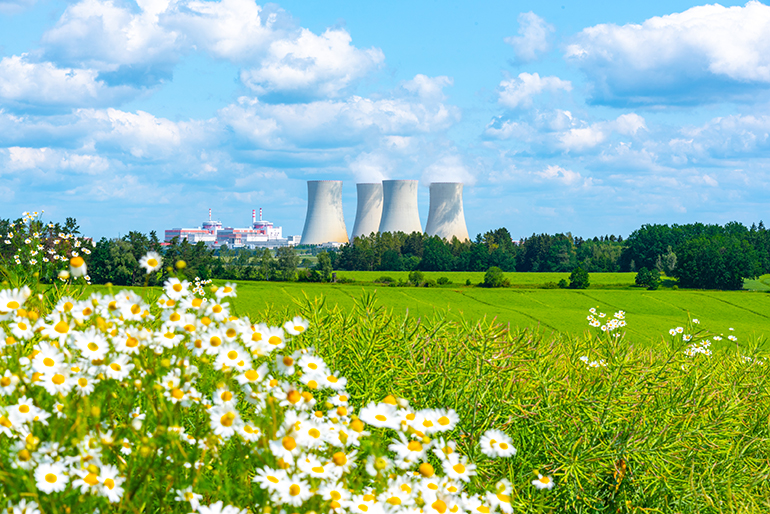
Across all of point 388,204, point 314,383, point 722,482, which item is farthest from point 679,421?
point 388,204

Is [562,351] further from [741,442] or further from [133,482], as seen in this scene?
[133,482]

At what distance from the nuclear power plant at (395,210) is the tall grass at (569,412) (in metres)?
32.9

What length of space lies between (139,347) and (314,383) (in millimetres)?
523

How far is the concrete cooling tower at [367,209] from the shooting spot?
4034 cm

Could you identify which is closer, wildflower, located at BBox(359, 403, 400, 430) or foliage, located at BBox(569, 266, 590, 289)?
wildflower, located at BBox(359, 403, 400, 430)

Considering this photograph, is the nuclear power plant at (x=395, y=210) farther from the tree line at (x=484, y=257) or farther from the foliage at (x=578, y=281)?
the foliage at (x=578, y=281)

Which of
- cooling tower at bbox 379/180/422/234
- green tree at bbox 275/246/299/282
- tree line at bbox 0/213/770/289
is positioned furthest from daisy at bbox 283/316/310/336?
cooling tower at bbox 379/180/422/234

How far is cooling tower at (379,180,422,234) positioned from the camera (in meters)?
36.8

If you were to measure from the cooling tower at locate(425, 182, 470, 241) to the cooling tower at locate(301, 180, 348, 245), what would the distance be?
596cm

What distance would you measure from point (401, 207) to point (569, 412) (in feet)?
110

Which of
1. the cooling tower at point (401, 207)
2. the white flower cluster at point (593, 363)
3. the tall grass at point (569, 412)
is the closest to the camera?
the tall grass at point (569, 412)

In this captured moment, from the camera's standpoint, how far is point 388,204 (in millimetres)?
37344

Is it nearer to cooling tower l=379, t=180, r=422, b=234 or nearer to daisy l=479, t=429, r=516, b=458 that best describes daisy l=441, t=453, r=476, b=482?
daisy l=479, t=429, r=516, b=458

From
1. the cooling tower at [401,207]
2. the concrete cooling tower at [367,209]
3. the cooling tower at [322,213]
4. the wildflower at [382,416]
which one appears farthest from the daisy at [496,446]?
the concrete cooling tower at [367,209]
